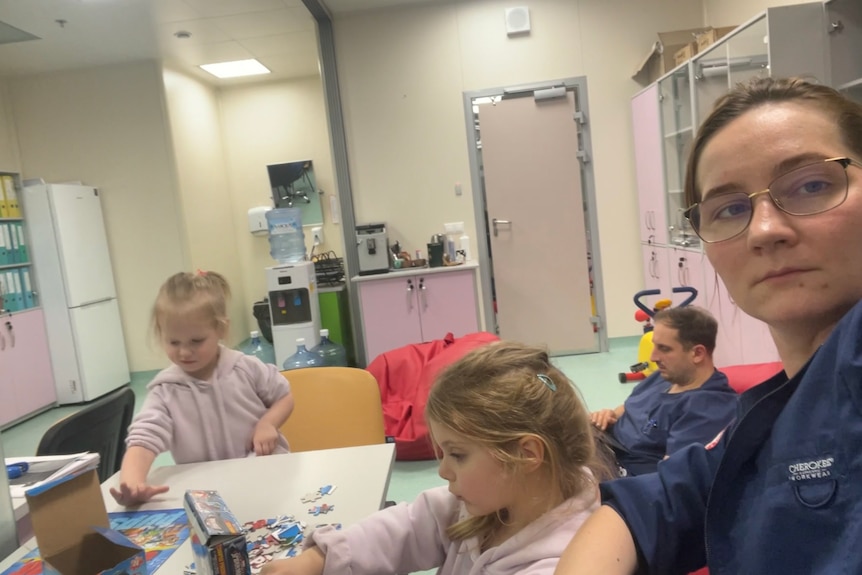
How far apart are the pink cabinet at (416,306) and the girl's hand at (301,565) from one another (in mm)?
3633

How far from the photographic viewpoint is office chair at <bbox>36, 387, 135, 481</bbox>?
5.72ft

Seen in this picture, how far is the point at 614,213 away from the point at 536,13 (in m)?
1.81

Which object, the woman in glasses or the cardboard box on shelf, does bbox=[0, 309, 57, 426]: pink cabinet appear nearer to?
the woman in glasses

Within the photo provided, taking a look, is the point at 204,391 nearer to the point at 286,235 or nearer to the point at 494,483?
the point at 494,483

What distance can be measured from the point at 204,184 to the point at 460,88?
288 centimetres

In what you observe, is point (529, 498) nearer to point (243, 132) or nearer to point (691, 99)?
point (691, 99)

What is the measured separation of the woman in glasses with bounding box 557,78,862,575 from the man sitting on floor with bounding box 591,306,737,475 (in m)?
1.46

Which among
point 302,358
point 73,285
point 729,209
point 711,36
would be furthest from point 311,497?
point 73,285

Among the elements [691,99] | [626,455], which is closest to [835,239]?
[626,455]

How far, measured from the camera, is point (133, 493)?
54.1 inches

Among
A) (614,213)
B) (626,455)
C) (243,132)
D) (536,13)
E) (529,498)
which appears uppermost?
(536,13)

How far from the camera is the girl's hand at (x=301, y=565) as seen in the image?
38.8 inches

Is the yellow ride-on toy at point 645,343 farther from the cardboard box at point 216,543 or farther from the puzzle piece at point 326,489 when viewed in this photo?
the cardboard box at point 216,543

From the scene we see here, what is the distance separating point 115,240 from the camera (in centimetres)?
579
